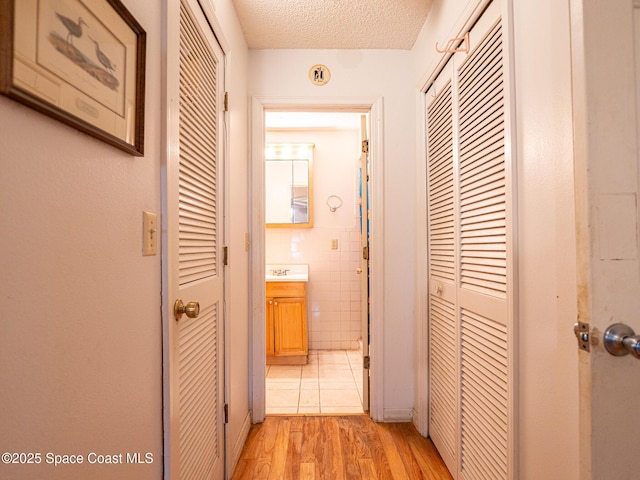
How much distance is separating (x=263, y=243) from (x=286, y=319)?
124cm

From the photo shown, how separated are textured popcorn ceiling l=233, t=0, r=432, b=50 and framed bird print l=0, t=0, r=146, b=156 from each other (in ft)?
4.20

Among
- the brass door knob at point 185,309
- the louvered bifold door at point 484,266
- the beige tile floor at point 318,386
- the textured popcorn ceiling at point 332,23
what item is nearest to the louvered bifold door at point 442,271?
the louvered bifold door at point 484,266


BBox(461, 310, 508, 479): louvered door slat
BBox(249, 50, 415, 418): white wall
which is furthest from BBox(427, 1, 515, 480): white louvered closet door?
BBox(249, 50, 415, 418): white wall

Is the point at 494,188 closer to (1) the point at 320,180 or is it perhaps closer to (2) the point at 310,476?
(2) the point at 310,476

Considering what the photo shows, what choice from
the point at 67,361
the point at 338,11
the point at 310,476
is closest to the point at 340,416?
the point at 310,476

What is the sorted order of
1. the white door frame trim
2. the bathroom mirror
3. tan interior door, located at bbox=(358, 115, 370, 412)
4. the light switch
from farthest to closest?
the bathroom mirror
tan interior door, located at bbox=(358, 115, 370, 412)
the white door frame trim
the light switch

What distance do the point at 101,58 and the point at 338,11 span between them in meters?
1.57

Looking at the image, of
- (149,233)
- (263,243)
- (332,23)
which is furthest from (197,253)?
(332,23)

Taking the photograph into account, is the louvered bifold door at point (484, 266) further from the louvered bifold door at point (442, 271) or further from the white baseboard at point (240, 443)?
the white baseboard at point (240, 443)

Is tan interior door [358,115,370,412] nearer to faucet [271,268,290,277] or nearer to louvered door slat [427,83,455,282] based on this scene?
louvered door slat [427,83,455,282]

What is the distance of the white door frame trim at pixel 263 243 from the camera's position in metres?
2.17

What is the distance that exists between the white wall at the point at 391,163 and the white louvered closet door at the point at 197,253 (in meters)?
0.68

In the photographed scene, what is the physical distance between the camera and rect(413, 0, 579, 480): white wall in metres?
0.90

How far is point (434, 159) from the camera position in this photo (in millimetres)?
1959
